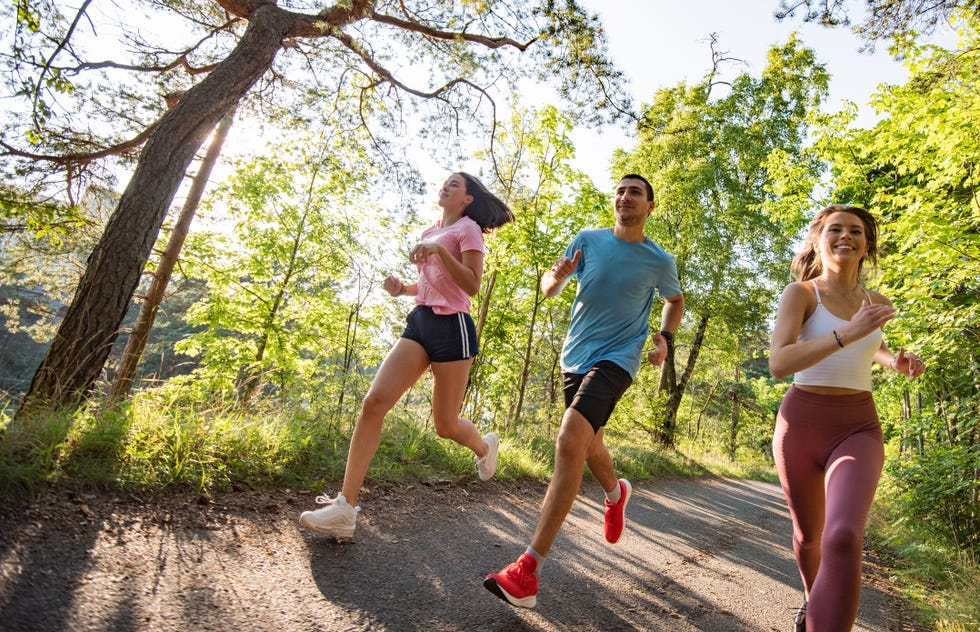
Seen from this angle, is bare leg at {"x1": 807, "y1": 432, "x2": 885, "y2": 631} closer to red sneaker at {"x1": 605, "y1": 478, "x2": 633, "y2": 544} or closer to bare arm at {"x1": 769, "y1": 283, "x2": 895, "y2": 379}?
bare arm at {"x1": 769, "y1": 283, "x2": 895, "y2": 379}

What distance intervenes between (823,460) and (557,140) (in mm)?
8714

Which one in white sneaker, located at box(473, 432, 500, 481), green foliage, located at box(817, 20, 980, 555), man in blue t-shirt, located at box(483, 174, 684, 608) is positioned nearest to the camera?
man in blue t-shirt, located at box(483, 174, 684, 608)

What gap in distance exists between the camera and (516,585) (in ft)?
7.53

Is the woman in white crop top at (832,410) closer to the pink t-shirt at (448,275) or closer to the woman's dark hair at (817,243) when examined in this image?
the woman's dark hair at (817,243)

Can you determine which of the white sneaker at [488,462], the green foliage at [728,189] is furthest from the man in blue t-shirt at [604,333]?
the green foliage at [728,189]

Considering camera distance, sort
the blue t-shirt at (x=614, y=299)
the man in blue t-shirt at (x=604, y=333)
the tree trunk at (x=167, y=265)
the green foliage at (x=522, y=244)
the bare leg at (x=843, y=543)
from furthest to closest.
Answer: the green foliage at (x=522, y=244), the tree trunk at (x=167, y=265), the blue t-shirt at (x=614, y=299), the man in blue t-shirt at (x=604, y=333), the bare leg at (x=843, y=543)

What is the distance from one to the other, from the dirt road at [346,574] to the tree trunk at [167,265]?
5533mm

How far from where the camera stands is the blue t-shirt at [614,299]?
2984 mm

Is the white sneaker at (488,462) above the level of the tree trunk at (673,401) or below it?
below

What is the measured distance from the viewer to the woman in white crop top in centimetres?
191

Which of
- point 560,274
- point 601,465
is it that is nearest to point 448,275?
point 560,274

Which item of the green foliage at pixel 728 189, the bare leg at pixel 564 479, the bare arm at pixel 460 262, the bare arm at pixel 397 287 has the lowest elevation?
the bare leg at pixel 564 479

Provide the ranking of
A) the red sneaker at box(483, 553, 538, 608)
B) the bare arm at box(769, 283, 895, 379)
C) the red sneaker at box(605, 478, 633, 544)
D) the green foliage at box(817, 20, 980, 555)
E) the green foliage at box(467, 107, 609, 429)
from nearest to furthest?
the bare arm at box(769, 283, 895, 379), the red sneaker at box(483, 553, 538, 608), the red sneaker at box(605, 478, 633, 544), the green foliage at box(817, 20, 980, 555), the green foliage at box(467, 107, 609, 429)

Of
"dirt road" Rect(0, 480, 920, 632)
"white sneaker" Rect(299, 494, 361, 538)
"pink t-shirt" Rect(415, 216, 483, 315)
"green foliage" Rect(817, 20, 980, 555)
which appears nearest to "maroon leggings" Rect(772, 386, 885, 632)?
"dirt road" Rect(0, 480, 920, 632)
